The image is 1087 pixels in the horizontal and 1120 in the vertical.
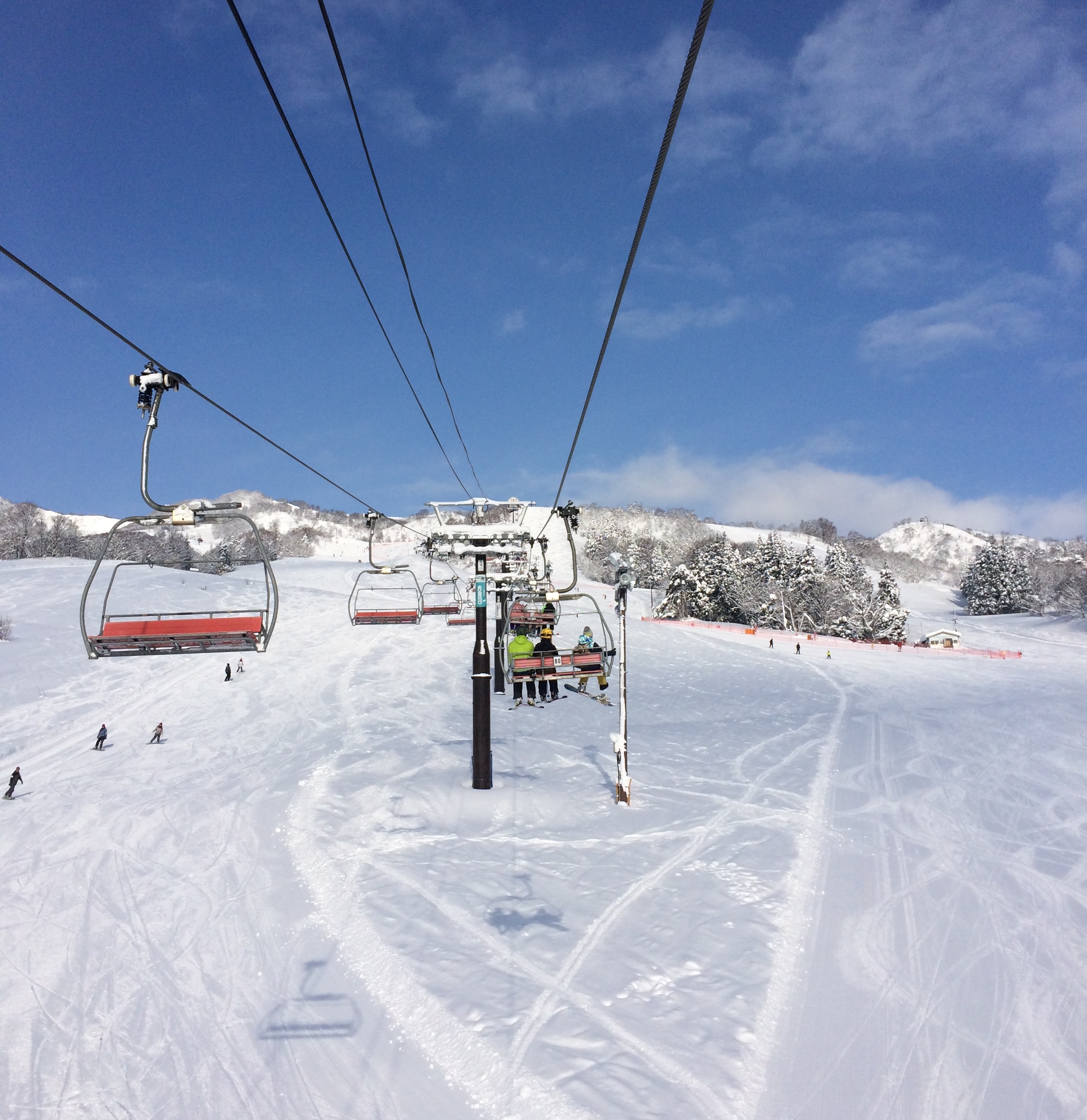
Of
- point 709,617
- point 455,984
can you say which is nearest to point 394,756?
point 455,984

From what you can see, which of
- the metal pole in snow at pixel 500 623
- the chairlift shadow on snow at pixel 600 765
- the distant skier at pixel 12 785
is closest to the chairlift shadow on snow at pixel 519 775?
the chairlift shadow on snow at pixel 600 765

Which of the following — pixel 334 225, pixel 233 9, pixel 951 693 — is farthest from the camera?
pixel 951 693

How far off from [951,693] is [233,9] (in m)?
35.5

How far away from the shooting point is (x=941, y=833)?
13.8m

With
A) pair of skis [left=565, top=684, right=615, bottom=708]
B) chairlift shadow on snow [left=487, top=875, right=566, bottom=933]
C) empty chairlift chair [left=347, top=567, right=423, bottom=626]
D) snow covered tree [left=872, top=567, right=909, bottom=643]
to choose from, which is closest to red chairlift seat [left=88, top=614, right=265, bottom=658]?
empty chairlift chair [left=347, top=567, right=423, bottom=626]

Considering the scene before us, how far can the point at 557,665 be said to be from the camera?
51.7 feet

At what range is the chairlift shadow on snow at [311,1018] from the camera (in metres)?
7.83

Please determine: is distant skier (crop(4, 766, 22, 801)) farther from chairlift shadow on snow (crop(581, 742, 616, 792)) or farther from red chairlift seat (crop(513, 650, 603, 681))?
chairlift shadow on snow (crop(581, 742, 616, 792))

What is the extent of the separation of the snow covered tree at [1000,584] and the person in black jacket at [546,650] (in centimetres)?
8213

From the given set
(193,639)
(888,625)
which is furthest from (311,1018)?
(888,625)

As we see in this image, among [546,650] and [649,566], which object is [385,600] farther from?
[649,566]

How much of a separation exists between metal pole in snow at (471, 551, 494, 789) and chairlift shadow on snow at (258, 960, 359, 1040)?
6239 millimetres

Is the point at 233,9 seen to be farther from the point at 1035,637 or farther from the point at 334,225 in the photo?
the point at 1035,637

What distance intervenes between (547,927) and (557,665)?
6.66 m
